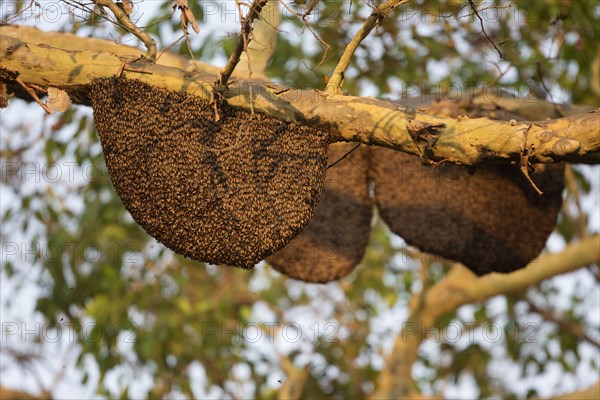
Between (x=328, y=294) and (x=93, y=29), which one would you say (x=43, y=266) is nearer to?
(x=93, y=29)

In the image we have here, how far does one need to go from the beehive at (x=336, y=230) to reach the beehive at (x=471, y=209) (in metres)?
0.16

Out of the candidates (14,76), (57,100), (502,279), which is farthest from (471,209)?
(14,76)

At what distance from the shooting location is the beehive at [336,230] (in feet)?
16.6

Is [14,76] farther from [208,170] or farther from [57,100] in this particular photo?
[208,170]

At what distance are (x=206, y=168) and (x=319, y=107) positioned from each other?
0.49m

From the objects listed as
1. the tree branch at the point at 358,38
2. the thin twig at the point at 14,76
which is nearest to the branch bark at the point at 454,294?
the tree branch at the point at 358,38

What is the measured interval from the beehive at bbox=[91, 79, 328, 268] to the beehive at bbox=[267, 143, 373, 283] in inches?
55.6

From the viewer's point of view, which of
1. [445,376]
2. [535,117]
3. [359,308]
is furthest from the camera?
[359,308]

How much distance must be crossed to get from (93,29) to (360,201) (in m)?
2.12

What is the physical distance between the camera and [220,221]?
3529mm

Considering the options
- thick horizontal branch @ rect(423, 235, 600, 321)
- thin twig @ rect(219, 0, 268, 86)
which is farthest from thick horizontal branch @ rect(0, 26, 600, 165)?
thick horizontal branch @ rect(423, 235, 600, 321)

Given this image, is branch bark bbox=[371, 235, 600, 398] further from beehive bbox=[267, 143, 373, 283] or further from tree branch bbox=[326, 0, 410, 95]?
tree branch bbox=[326, 0, 410, 95]

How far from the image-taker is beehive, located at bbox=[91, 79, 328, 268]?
3465 mm

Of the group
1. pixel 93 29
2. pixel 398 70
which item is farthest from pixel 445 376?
pixel 93 29
